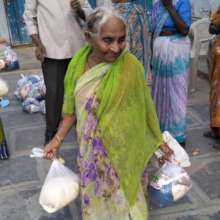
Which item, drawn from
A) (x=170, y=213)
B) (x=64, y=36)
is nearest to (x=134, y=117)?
(x=170, y=213)

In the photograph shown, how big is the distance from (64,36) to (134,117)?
4.75 feet

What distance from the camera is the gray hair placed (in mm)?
1894

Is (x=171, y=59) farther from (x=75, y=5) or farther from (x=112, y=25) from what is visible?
(x=112, y=25)

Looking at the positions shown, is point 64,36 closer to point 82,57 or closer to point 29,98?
point 82,57

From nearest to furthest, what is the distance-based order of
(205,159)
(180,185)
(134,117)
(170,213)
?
1. (134,117)
2. (180,185)
3. (170,213)
4. (205,159)

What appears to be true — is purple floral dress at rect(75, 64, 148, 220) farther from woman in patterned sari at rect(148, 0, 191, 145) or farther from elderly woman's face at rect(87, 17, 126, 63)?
woman in patterned sari at rect(148, 0, 191, 145)

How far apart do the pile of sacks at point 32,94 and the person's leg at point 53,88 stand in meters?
1.13

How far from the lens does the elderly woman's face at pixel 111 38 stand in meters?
1.89

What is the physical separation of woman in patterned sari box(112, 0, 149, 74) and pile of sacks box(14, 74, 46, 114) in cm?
172

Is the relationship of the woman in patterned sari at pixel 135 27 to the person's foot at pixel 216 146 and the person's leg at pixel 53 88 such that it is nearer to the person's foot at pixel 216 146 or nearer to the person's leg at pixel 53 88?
the person's leg at pixel 53 88

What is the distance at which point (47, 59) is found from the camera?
3355mm

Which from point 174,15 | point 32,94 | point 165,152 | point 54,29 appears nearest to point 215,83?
point 174,15

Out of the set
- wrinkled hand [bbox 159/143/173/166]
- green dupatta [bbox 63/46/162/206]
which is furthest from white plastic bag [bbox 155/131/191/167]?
green dupatta [bbox 63/46/162/206]

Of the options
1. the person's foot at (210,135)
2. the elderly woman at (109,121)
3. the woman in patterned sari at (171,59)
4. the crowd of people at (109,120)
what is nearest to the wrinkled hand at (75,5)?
the woman in patterned sari at (171,59)
